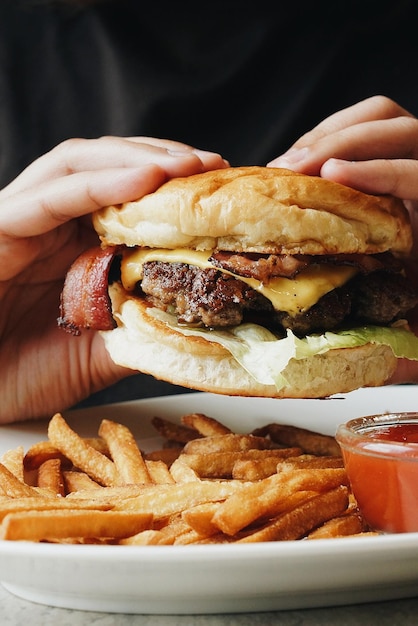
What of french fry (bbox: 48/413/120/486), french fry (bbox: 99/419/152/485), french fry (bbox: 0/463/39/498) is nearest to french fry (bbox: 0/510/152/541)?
french fry (bbox: 0/463/39/498)

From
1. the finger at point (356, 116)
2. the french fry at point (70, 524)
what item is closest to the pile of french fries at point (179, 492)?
the french fry at point (70, 524)

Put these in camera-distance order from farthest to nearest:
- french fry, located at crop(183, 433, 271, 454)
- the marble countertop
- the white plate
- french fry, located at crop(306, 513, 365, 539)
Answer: french fry, located at crop(183, 433, 271, 454), french fry, located at crop(306, 513, 365, 539), the marble countertop, the white plate

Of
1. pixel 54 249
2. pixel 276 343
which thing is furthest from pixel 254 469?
pixel 54 249

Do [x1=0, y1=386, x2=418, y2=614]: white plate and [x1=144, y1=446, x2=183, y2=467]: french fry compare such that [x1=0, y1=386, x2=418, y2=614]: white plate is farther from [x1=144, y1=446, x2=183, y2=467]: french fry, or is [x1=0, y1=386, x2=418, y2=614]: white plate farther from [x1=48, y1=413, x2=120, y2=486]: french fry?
[x1=144, y1=446, x2=183, y2=467]: french fry

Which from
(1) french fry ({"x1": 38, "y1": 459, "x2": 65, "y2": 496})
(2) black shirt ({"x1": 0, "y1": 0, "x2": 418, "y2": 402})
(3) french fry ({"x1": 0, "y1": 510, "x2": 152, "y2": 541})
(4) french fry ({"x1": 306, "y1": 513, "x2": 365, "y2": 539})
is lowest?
(4) french fry ({"x1": 306, "y1": 513, "x2": 365, "y2": 539})

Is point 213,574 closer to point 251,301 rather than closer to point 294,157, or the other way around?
point 251,301

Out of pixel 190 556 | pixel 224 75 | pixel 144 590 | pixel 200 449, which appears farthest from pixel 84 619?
pixel 224 75
